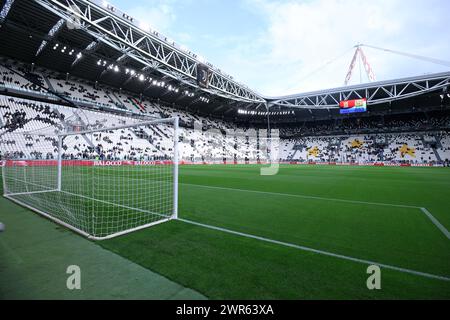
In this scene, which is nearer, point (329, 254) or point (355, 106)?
point (329, 254)

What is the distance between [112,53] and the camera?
26578 millimetres

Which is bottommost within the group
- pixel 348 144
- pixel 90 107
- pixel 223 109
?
pixel 348 144

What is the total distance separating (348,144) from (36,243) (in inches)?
2166

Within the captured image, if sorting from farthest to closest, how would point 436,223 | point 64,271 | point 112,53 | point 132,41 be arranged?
point 112,53, point 132,41, point 436,223, point 64,271

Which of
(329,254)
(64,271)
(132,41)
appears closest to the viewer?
(64,271)

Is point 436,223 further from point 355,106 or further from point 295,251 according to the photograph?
point 355,106

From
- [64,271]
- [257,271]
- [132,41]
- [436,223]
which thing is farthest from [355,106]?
[64,271]

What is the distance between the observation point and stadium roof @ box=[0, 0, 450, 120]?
61.0 ft

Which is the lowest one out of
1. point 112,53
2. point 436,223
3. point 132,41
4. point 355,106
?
point 436,223

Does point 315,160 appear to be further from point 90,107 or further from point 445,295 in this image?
point 445,295

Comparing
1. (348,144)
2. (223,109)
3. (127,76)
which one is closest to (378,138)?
(348,144)

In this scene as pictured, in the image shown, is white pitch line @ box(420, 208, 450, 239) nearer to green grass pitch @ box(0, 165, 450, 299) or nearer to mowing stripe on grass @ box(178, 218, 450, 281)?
green grass pitch @ box(0, 165, 450, 299)

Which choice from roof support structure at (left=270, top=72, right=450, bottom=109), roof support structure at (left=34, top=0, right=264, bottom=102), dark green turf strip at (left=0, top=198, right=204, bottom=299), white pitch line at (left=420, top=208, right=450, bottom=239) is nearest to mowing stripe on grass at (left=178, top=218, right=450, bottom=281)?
dark green turf strip at (left=0, top=198, right=204, bottom=299)

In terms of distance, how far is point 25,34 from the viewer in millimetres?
21891
